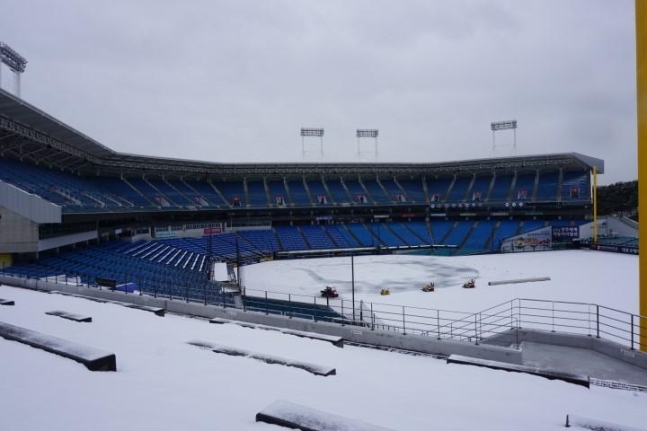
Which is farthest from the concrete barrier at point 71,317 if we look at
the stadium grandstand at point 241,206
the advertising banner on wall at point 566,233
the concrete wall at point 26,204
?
the advertising banner on wall at point 566,233

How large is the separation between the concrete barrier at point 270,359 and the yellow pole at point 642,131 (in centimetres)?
1015

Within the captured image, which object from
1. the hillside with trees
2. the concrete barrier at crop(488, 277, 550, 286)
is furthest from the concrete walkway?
the hillside with trees

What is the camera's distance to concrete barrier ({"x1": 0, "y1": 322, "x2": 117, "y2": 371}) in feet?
15.6

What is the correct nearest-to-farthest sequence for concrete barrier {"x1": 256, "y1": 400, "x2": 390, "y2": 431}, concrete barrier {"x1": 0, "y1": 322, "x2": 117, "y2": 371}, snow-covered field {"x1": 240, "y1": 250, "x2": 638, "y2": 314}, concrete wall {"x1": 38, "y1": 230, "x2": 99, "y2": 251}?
concrete barrier {"x1": 256, "y1": 400, "x2": 390, "y2": 431} < concrete barrier {"x1": 0, "y1": 322, "x2": 117, "y2": 371} < concrete wall {"x1": 38, "y1": 230, "x2": 99, "y2": 251} < snow-covered field {"x1": 240, "y1": 250, "x2": 638, "y2": 314}

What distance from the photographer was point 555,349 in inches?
474

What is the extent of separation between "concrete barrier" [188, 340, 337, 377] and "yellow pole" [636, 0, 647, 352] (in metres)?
10.2

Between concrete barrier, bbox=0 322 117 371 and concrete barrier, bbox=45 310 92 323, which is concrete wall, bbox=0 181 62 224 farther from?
concrete barrier, bbox=0 322 117 371

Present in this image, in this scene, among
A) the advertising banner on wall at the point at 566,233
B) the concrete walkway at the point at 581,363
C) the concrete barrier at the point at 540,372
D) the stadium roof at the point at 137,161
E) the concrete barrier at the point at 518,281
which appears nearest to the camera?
the concrete barrier at the point at 540,372

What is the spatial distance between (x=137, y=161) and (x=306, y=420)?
50295 millimetres

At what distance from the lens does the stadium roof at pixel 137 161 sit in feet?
90.5

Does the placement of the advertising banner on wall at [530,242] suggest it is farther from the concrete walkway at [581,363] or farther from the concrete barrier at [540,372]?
the concrete barrier at [540,372]

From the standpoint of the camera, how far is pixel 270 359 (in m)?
6.91

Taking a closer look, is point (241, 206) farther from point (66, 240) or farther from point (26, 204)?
point (26, 204)

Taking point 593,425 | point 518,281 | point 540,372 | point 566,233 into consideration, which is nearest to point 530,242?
point 566,233
